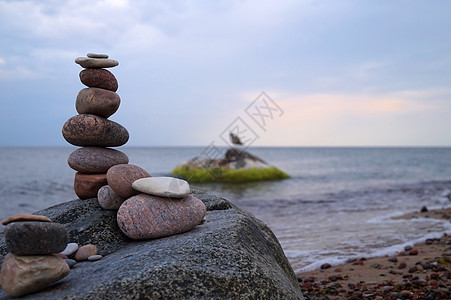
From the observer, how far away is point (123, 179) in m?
4.34

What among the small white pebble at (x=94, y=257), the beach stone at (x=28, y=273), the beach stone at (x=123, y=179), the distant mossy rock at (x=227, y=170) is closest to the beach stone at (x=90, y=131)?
the beach stone at (x=123, y=179)

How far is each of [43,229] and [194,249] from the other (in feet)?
4.09

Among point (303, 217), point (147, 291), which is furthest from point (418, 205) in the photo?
point (147, 291)

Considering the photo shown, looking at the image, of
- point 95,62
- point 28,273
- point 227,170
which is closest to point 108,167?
point 95,62

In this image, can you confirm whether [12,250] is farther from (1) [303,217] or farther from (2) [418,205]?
(2) [418,205]

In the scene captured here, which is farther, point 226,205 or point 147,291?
point 226,205

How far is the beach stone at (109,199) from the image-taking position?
4703 mm

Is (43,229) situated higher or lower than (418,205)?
higher

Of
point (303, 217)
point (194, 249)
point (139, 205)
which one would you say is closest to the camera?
point (194, 249)

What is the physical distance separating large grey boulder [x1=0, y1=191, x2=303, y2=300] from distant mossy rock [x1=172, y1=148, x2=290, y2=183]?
63.7 feet

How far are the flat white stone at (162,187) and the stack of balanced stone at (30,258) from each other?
116 centimetres

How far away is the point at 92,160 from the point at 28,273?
7.71 ft

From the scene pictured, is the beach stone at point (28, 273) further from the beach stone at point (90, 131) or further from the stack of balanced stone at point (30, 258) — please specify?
the beach stone at point (90, 131)

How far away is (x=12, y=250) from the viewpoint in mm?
2898
